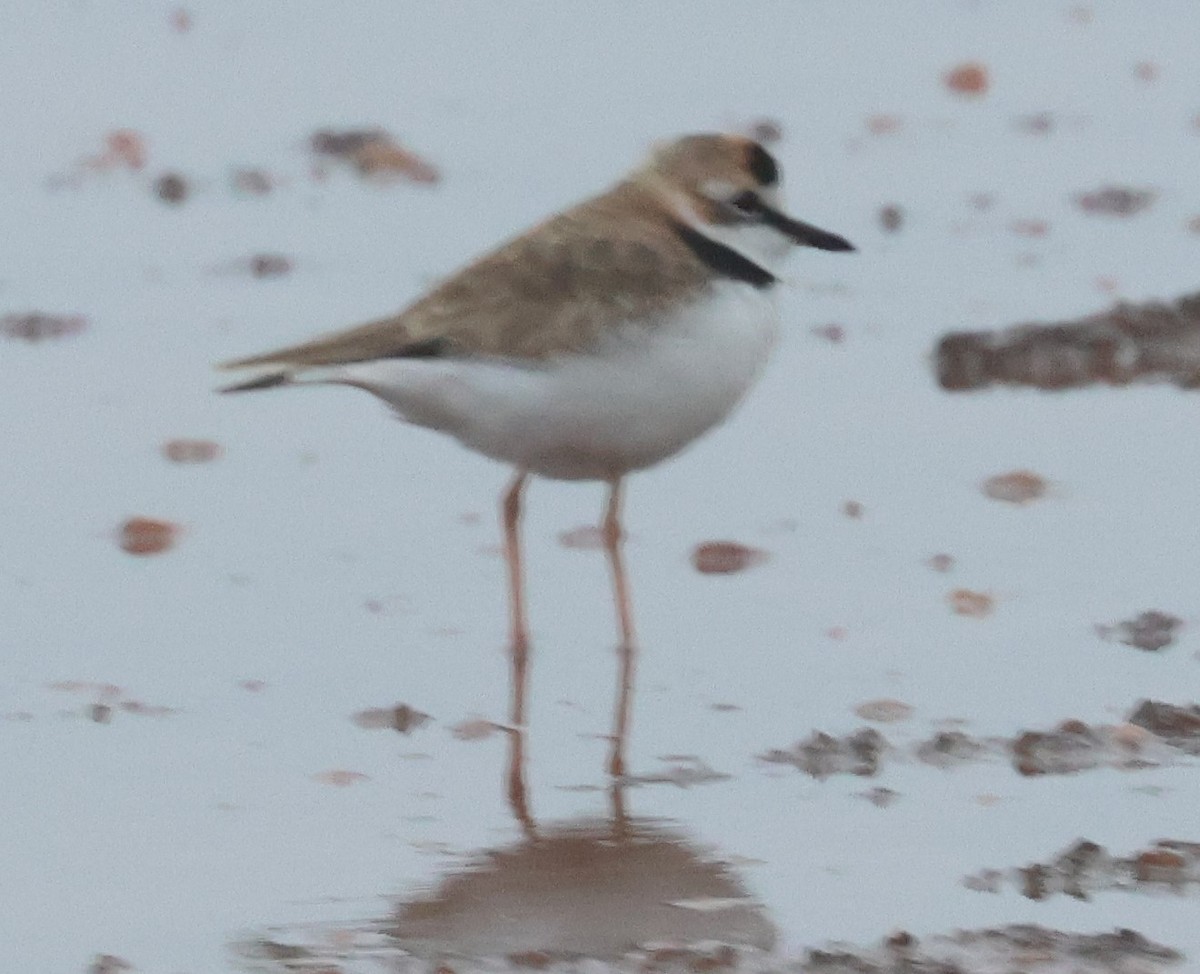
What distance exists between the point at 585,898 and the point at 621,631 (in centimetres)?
164

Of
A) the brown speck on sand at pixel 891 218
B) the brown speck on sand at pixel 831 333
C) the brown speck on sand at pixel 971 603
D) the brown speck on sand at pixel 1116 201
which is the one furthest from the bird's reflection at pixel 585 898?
the brown speck on sand at pixel 1116 201

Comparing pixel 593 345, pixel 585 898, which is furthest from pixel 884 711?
pixel 585 898

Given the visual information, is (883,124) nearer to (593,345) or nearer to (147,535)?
(147,535)

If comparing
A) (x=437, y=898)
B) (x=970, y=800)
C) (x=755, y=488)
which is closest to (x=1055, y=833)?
(x=970, y=800)

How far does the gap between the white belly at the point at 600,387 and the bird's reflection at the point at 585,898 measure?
1.09 meters

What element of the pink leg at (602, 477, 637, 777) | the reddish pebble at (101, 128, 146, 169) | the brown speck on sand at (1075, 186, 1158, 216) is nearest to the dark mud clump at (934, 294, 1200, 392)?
the brown speck on sand at (1075, 186, 1158, 216)

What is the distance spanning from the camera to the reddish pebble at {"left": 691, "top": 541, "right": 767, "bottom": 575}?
753 cm

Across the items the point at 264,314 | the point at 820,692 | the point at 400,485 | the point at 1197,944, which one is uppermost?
the point at 264,314

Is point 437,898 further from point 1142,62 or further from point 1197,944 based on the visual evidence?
point 1142,62

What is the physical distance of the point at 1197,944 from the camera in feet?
16.8

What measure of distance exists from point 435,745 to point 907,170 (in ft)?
20.4

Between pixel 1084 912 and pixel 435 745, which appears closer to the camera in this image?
pixel 1084 912

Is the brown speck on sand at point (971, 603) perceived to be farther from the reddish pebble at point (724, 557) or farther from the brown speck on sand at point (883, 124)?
the brown speck on sand at point (883, 124)

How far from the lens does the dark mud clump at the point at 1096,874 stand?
5402 mm
